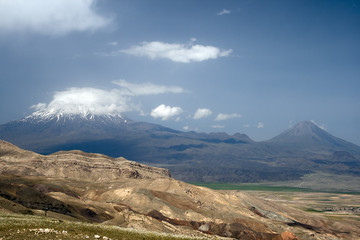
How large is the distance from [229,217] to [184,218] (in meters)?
13.9

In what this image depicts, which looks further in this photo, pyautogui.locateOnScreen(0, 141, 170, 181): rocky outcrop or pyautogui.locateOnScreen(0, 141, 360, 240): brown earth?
pyautogui.locateOnScreen(0, 141, 170, 181): rocky outcrop

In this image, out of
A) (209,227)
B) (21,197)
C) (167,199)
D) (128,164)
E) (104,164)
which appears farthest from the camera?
(128,164)

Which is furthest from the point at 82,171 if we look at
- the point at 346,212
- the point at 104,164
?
the point at 346,212

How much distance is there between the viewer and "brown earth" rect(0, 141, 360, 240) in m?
65.1

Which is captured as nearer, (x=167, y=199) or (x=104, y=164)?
(x=167, y=199)

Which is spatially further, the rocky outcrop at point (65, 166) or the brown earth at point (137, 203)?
the rocky outcrop at point (65, 166)

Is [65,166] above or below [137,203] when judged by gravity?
above

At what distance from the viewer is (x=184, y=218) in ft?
262

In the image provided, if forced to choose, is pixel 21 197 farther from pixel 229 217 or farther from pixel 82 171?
pixel 82 171

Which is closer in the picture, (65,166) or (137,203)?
(137,203)

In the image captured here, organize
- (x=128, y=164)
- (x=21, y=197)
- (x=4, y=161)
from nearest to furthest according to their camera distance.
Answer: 1. (x=21, y=197)
2. (x=4, y=161)
3. (x=128, y=164)

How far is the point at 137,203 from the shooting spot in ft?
287

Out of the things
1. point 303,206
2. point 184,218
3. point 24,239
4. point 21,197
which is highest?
point 24,239

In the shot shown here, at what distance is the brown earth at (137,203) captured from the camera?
65125 millimetres
